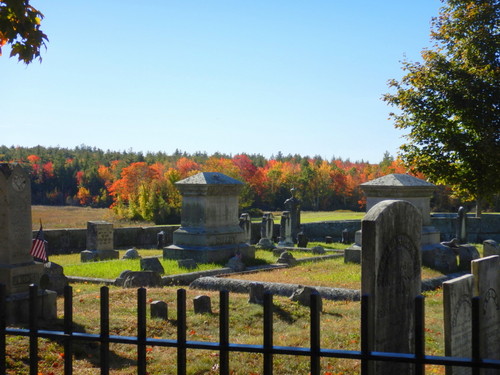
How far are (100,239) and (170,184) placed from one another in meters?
26.6

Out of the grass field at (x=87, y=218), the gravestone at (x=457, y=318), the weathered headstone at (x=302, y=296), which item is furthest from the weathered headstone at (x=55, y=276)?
the grass field at (x=87, y=218)

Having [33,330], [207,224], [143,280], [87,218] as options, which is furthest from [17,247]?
[87,218]

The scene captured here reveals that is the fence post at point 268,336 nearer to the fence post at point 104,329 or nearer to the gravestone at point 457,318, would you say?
the fence post at point 104,329

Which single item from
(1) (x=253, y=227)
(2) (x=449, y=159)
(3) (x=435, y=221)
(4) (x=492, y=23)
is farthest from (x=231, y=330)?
(3) (x=435, y=221)

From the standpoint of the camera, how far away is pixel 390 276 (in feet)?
20.5

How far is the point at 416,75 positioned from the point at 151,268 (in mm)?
8322

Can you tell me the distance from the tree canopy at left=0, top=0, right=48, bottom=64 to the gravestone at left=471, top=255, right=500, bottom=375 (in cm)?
512

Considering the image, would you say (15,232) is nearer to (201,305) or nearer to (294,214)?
(201,305)

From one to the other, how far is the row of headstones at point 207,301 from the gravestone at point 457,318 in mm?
3563

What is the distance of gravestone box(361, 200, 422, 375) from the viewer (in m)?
5.94

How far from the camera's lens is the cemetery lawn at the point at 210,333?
7.24 metres

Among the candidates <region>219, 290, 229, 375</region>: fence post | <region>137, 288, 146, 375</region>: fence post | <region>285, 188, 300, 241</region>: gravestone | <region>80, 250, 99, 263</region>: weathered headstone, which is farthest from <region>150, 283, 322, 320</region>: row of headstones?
<region>285, 188, 300, 241</region>: gravestone

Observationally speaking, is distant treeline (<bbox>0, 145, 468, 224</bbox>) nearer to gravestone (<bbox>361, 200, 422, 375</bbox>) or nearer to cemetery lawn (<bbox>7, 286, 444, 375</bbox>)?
cemetery lawn (<bbox>7, 286, 444, 375</bbox>)

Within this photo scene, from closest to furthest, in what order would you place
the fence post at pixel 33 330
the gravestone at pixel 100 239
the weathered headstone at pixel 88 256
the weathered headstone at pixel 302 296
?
the fence post at pixel 33 330 → the weathered headstone at pixel 302 296 → the weathered headstone at pixel 88 256 → the gravestone at pixel 100 239
